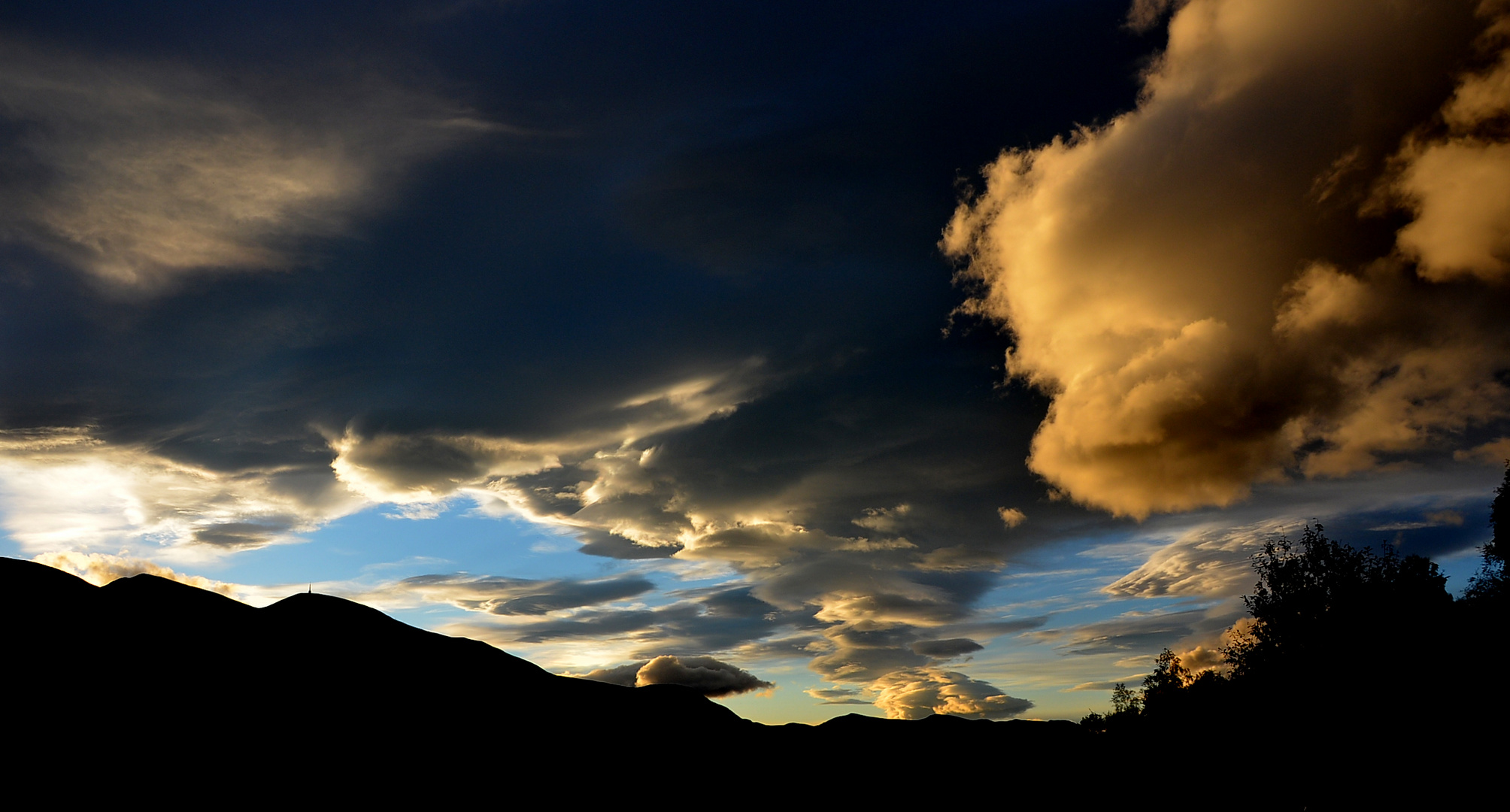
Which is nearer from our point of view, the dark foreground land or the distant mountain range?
the dark foreground land

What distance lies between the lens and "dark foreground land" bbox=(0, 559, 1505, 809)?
1959 inches

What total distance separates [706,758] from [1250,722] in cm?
6345

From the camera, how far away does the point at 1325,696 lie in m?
54.2

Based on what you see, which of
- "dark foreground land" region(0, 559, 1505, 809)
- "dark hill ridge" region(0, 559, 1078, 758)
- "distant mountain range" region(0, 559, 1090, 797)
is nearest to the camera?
"dark foreground land" region(0, 559, 1505, 809)

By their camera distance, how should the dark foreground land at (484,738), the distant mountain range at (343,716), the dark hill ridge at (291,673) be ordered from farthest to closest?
1. the dark hill ridge at (291,673)
2. the distant mountain range at (343,716)
3. the dark foreground land at (484,738)

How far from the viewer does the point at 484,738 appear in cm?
7925

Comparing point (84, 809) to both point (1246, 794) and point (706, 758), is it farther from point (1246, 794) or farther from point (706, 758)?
point (1246, 794)

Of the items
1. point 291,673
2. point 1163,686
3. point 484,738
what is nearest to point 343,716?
point 291,673

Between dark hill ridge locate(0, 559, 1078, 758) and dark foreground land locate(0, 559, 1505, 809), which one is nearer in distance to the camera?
dark foreground land locate(0, 559, 1505, 809)

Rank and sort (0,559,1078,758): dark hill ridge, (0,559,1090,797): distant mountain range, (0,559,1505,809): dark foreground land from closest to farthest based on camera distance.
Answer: (0,559,1505,809): dark foreground land
(0,559,1090,797): distant mountain range
(0,559,1078,758): dark hill ridge

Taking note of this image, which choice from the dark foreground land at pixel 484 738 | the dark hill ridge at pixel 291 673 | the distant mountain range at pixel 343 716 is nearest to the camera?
the dark foreground land at pixel 484 738

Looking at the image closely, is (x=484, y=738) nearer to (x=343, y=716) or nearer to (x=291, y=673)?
(x=343, y=716)

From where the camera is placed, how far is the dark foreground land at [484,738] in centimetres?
4975

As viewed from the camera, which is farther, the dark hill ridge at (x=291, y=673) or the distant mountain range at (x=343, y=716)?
the dark hill ridge at (x=291, y=673)
